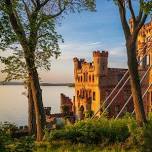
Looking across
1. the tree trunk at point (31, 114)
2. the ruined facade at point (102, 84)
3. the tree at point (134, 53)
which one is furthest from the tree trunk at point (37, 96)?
the ruined facade at point (102, 84)

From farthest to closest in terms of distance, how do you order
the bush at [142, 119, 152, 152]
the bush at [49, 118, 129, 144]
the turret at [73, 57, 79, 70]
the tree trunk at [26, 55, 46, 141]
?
the turret at [73, 57, 79, 70]
the tree trunk at [26, 55, 46, 141]
the bush at [49, 118, 129, 144]
the bush at [142, 119, 152, 152]

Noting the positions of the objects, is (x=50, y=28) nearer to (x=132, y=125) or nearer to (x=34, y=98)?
(x=34, y=98)

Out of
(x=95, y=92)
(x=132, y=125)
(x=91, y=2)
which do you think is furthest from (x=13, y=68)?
(x=95, y=92)

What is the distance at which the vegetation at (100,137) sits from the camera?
13391 millimetres

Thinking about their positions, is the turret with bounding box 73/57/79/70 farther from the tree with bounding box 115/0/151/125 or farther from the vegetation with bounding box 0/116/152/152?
the tree with bounding box 115/0/151/125

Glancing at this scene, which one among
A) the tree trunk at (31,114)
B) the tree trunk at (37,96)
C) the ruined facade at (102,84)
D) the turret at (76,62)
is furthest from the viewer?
the turret at (76,62)

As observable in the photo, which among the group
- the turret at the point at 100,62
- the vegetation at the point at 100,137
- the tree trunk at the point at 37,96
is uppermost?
the turret at the point at 100,62

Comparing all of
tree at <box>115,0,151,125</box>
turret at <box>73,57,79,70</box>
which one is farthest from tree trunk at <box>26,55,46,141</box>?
turret at <box>73,57,79,70</box>

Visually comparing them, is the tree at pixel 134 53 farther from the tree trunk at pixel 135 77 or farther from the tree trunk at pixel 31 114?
the tree trunk at pixel 31 114

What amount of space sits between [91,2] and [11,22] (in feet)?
14.4

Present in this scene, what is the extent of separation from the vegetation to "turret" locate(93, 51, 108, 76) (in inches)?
1821

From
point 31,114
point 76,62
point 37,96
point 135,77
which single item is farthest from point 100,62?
point 135,77

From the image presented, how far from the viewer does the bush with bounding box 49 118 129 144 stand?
1466 cm

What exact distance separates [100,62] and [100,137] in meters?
48.0
